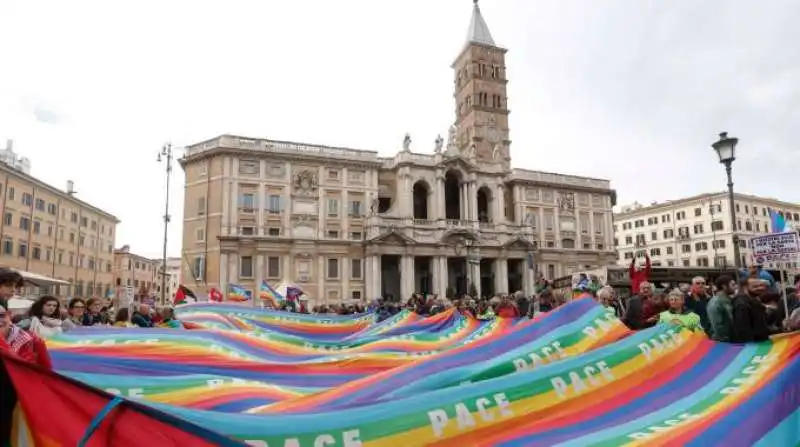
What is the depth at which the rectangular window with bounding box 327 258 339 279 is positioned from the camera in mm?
50125

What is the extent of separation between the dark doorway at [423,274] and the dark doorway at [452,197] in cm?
672

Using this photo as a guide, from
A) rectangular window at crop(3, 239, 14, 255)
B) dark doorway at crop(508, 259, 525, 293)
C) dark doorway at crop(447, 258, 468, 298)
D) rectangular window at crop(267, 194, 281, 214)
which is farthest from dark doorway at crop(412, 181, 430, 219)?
rectangular window at crop(3, 239, 14, 255)

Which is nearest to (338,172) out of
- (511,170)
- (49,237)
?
(511,170)

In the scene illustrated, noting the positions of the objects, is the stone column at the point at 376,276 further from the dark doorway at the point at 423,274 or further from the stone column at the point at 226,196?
the stone column at the point at 226,196

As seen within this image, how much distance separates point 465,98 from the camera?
224 ft

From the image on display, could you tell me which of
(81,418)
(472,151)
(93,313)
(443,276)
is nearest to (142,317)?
(93,313)

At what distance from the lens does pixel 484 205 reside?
Result: 60.4 m

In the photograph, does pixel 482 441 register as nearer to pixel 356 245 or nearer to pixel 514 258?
pixel 356 245

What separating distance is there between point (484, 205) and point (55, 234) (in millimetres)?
48407

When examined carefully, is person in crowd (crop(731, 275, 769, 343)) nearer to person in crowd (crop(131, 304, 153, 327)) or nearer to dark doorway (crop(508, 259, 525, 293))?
person in crowd (crop(131, 304, 153, 327))

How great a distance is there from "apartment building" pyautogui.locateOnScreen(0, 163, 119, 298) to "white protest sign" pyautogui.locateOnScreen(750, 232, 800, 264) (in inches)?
2207

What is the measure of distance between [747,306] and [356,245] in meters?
46.2

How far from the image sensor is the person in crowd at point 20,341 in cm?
411

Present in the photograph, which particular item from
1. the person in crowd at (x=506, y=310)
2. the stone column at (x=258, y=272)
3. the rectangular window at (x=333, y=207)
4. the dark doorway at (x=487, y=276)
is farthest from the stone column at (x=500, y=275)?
the person in crowd at (x=506, y=310)
